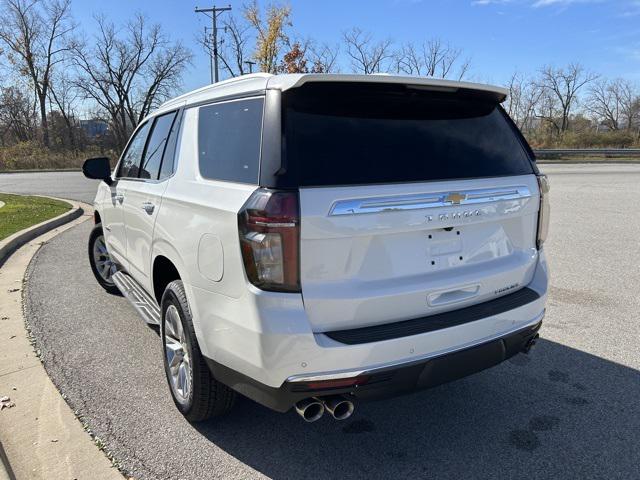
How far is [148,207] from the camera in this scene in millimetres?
3469

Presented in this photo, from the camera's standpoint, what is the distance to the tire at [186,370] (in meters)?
2.76

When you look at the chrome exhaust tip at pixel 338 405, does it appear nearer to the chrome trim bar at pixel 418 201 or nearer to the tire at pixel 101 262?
the chrome trim bar at pixel 418 201

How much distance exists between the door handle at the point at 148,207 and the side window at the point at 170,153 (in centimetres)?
20

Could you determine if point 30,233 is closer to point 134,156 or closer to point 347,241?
point 134,156

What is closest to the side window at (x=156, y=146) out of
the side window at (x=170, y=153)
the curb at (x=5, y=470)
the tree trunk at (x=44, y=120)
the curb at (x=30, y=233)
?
the side window at (x=170, y=153)

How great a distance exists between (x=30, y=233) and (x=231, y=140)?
7.77 metres

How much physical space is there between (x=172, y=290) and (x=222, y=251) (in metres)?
0.73

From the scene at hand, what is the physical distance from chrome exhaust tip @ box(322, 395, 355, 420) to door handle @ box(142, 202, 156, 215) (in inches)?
71.4

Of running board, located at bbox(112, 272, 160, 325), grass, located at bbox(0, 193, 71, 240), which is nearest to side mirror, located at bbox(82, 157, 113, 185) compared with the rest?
running board, located at bbox(112, 272, 160, 325)

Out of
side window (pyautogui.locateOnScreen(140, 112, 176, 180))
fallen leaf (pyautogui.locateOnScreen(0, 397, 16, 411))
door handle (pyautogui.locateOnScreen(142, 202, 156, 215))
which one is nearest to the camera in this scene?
fallen leaf (pyautogui.locateOnScreen(0, 397, 16, 411))

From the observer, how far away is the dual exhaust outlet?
231 cm

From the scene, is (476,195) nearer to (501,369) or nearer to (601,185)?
(501,369)

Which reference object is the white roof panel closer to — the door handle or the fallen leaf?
the door handle

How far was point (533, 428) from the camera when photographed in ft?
9.53
